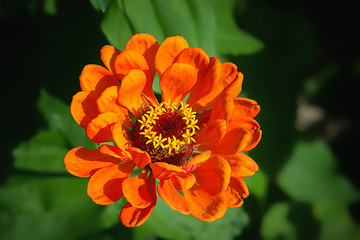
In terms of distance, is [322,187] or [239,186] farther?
[322,187]

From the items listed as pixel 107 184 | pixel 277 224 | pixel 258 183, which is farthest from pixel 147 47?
pixel 277 224

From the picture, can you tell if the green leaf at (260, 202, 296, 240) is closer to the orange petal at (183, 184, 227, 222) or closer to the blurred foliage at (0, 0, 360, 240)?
the blurred foliage at (0, 0, 360, 240)

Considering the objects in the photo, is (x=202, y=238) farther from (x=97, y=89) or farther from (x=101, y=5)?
(x=101, y=5)

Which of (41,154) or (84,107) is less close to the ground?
(84,107)

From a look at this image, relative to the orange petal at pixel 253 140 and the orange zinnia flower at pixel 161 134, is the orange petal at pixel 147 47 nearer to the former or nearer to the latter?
the orange zinnia flower at pixel 161 134

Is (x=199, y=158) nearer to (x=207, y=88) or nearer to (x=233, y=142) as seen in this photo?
(x=233, y=142)

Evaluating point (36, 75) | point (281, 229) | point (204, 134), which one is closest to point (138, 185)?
point (204, 134)
